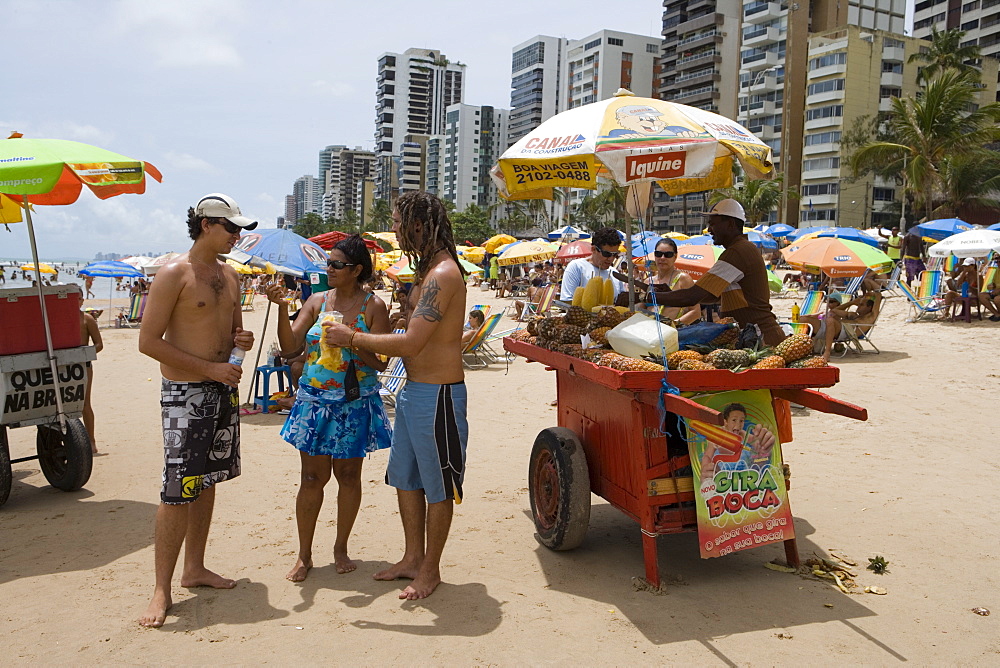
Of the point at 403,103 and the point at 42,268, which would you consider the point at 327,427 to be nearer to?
the point at 42,268

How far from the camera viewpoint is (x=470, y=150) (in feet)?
461

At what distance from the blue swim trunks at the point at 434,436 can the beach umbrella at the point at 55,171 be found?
2.54 meters

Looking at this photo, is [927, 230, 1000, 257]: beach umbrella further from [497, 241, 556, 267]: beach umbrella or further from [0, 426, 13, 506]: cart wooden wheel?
[0, 426, 13, 506]: cart wooden wheel

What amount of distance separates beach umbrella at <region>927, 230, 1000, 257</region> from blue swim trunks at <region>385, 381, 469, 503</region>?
14955mm

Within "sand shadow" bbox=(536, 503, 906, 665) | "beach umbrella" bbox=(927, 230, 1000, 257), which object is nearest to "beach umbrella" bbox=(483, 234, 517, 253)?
"beach umbrella" bbox=(927, 230, 1000, 257)

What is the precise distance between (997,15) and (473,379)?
72.2 m

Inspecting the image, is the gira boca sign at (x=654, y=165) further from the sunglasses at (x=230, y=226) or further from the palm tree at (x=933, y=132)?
the palm tree at (x=933, y=132)

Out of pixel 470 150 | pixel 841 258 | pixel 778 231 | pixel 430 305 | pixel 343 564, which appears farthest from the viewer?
pixel 470 150

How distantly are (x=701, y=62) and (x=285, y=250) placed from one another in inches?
3045

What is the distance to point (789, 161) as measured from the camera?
65625mm

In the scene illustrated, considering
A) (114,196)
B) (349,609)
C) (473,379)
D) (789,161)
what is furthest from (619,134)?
(789,161)

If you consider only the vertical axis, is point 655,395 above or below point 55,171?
below

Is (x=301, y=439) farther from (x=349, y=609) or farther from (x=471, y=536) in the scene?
(x=471, y=536)

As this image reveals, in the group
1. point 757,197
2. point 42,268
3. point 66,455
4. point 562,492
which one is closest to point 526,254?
point 66,455
